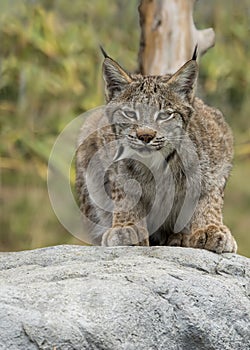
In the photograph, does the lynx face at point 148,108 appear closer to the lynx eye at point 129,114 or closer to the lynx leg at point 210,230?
the lynx eye at point 129,114

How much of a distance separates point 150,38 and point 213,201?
2623 mm

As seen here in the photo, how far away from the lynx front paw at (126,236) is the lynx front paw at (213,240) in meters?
0.18

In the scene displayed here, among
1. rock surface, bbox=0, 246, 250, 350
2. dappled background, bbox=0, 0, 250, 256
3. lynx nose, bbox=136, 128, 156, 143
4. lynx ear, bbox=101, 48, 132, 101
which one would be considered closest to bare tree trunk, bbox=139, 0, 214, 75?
dappled background, bbox=0, 0, 250, 256

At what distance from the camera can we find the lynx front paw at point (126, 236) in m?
4.57

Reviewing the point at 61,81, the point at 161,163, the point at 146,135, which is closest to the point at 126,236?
the point at 161,163

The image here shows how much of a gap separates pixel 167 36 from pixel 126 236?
2.77m

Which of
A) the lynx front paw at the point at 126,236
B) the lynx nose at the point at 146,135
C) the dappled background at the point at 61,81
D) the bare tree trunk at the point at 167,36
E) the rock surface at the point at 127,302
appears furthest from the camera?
the dappled background at the point at 61,81

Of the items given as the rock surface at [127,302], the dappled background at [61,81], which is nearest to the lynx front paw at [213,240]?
the rock surface at [127,302]

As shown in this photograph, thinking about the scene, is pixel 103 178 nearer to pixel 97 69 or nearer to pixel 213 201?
pixel 213 201

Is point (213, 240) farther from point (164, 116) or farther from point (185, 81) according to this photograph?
point (185, 81)

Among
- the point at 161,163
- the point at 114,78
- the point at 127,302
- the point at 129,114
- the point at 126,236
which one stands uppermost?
the point at 114,78

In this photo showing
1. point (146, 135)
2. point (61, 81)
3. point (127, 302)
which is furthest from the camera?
point (61, 81)

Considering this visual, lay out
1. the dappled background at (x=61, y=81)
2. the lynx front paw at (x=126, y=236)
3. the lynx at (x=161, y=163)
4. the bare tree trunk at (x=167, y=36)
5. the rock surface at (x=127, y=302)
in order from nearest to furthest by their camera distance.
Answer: the rock surface at (x=127, y=302), the lynx at (x=161, y=163), the lynx front paw at (x=126, y=236), the bare tree trunk at (x=167, y=36), the dappled background at (x=61, y=81)

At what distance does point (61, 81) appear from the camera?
10.2 metres
